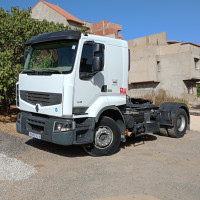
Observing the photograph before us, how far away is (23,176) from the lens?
16.5 feet

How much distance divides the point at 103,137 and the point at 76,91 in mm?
1493

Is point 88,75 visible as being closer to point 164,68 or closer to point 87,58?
point 87,58

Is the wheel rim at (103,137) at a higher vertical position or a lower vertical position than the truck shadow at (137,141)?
higher

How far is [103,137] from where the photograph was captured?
669 cm

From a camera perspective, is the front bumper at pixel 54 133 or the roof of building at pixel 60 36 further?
the roof of building at pixel 60 36

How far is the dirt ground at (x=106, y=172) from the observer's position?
4.36 metres

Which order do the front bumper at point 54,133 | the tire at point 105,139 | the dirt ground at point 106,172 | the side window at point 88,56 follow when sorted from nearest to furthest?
the dirt ground at point 106,172, the front bumper at point 54,133, the side window at point 88,56, the tire at point 105,139

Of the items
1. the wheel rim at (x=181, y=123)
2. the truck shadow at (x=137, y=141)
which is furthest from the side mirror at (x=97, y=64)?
the wheel rim at (x=181, y=123)

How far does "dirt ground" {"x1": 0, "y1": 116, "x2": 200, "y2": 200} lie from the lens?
14.3ft

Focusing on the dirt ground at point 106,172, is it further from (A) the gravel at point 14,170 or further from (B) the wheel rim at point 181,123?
(B) the wheel rim at point 181,123

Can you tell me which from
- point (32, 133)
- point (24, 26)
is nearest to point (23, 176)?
point (32, 133)

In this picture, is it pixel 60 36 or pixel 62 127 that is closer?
pixel 62 127

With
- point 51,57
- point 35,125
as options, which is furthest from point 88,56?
point 35,125

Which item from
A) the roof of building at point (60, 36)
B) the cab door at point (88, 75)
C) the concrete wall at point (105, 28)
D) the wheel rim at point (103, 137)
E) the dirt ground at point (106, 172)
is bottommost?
the dirt ground at point (106, 172)
